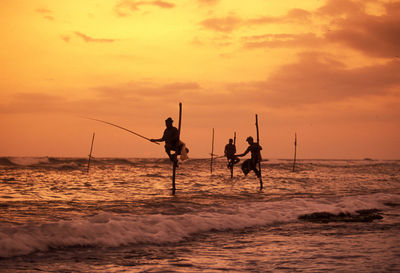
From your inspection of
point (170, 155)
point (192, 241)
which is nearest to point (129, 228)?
point (192, 241)

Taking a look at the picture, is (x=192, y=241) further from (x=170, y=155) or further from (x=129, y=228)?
(x=170, y=155)

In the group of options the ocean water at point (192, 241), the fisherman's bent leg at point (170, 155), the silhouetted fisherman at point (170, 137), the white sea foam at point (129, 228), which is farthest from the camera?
the fisherman's bent leg at point (170, 155)

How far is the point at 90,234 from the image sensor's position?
802cm

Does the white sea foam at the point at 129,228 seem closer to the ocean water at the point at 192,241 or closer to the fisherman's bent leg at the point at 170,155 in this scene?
the ocean water at the point at 192,241

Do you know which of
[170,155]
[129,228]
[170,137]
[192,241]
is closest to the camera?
[192,241]

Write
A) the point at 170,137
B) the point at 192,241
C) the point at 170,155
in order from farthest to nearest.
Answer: the point at 170,155 → the point at 170,137 → the point at 192,241

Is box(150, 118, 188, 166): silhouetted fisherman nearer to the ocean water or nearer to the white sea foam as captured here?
the ocean water

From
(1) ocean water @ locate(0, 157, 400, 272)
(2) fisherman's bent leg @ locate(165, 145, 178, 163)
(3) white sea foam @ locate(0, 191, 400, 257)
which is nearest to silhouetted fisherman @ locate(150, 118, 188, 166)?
(2) fisherman's bent leg @ locate(165, 145, 178, 163)

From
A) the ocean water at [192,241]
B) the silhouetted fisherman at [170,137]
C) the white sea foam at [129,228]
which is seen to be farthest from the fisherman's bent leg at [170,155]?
the white sea foam at [129,228]

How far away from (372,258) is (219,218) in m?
4.66

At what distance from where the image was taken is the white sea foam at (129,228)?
7347mm

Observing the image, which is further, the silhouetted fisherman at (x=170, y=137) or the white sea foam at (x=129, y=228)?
the silhouetted fisherman at (x=170, y=137)

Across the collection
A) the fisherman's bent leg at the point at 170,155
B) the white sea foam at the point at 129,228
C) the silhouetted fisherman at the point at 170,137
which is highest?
the silhouetted fisherman at the point at 170,137

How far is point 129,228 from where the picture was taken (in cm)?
865
